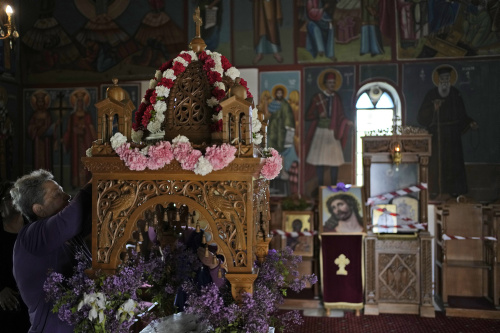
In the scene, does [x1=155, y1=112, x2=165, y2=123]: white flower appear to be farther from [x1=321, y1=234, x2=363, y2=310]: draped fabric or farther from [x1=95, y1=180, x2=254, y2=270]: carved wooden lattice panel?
[x1=321, y1=234, x2=363, y2=310]: draped fabric

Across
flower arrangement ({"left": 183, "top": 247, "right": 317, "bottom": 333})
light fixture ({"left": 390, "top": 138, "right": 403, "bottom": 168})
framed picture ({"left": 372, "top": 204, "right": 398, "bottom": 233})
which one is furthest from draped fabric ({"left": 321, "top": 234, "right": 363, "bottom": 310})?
flower arrangement ({"left": 183, "top": 247, "right": 317, "bottom": 333})

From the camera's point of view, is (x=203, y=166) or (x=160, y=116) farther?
(x=160, y=116)

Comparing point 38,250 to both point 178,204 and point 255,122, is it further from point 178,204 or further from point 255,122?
point 255,122

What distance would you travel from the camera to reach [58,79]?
8.62 metres

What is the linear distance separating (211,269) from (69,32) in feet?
23.0

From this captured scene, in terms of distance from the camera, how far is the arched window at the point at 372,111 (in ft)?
26.5

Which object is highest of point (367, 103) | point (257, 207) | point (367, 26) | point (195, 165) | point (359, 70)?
point (367, 26)

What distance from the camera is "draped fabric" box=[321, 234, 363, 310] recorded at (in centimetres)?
666

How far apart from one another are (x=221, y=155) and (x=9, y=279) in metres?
2.84

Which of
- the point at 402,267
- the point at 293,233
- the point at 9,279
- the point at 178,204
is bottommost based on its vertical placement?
the point at 402,267

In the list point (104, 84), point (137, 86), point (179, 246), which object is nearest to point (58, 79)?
point (104, 84)

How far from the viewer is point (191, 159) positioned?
86.3 inches

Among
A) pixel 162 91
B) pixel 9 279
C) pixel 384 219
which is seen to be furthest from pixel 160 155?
pixel 384 219

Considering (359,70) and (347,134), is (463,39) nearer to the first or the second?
(359,70)
